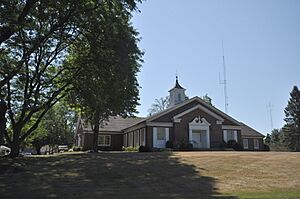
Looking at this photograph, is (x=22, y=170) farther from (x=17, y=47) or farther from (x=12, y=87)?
(x=12, y=87)

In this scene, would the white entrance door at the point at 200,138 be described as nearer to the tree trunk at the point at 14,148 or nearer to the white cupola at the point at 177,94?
the white cupola at the point at 177,94

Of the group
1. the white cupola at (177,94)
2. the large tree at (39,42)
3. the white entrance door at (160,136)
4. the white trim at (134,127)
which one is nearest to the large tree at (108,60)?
the large tree at (39,42)

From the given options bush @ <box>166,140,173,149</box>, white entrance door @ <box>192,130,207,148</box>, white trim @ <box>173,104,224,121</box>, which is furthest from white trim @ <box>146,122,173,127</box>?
white entrance door @ <box>192,130,207,148</box>

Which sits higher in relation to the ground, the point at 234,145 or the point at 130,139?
the point at 130,139

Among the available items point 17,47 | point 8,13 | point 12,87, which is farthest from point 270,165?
point 12,87

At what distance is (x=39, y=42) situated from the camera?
21781mm

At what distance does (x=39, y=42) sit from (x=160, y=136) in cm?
2097

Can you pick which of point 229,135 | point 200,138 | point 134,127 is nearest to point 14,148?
point 134,127

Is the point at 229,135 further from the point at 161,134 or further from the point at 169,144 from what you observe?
the point at 161,134

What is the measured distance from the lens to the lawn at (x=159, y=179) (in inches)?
514

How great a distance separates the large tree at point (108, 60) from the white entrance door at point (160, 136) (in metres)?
11.7

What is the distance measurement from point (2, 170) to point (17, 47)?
370 inches

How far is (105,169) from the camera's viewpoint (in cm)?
1914

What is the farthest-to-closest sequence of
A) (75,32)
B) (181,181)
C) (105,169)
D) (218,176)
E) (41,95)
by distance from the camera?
(41,95) → (75,32) → (105,169) → (218,176) → (181,181)
